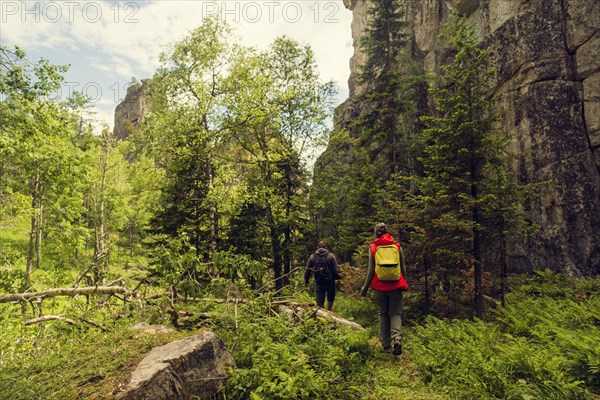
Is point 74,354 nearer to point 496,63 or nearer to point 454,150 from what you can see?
point 454,150

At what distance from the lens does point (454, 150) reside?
10094mm

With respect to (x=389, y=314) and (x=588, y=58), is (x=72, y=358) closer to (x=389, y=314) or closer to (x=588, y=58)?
(x=389, y=314)

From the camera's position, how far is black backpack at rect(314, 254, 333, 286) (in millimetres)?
9617

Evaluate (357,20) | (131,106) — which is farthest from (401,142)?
(131,106)

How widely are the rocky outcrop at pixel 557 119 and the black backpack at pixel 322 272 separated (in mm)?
12190

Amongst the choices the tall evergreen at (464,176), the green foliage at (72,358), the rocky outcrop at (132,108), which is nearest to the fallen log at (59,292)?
the green foliage at (72,358)

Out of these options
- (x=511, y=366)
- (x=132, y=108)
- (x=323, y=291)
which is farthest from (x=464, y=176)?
(x=132, y=108)

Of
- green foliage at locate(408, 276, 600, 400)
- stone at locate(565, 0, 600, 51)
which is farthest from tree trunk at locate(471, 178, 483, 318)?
stone at locate(565, 0, 600, 51)

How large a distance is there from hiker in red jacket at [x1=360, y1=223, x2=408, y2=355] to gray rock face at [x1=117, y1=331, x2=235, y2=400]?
2.96 meters

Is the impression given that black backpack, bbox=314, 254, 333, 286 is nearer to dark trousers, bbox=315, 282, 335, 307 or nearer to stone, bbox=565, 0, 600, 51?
dark trousers, bbox=315, 282, 335, 307

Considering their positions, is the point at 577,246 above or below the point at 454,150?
below

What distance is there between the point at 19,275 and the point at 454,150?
1607 centimetres

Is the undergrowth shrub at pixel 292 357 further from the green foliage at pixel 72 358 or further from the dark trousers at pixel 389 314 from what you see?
the green foliage at pixel 72 358

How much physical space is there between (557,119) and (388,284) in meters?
16.8
